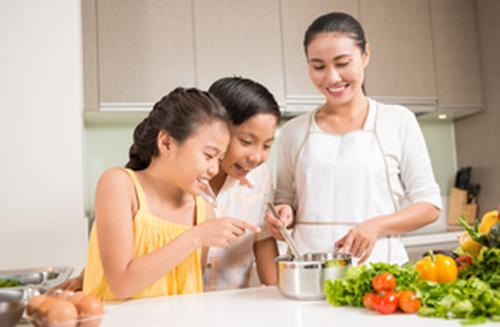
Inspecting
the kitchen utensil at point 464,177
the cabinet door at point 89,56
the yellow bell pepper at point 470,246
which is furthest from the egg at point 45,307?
the kitchen utensil at point 464,177

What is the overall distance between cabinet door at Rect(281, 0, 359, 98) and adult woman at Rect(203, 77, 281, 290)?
4.95 ft

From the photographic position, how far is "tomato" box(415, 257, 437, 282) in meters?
1.02

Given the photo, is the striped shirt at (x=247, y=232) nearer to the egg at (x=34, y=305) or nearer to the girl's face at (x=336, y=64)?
the girl's face at (x=336, y=64)

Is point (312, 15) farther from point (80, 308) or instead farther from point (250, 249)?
point (80, 308)

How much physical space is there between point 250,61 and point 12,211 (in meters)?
1.49

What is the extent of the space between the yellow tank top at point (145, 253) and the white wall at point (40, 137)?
108 cm

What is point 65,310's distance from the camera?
80cm

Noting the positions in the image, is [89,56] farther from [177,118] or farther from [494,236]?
[494,236]

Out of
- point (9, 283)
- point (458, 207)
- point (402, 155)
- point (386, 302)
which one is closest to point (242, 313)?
point (386, 302)

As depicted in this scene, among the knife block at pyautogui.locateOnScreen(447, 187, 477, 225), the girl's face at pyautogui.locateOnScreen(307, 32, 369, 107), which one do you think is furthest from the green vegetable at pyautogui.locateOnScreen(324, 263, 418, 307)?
the knife block at pyautogui.locateOnScreen(447, 187, 477, 225)

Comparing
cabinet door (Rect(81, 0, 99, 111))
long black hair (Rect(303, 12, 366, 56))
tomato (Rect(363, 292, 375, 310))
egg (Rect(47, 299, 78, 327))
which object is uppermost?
cabinet door (Rect(81, 0, 99, 111))

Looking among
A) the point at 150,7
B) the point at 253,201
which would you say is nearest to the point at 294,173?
the point at 253,201

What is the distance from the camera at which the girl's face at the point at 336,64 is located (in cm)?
157

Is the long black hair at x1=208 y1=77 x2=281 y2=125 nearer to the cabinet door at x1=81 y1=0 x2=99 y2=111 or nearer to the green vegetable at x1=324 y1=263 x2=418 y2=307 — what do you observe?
the green vegetable at x1=324 y1=263 x2=418 y2=307
